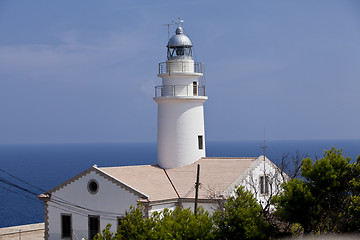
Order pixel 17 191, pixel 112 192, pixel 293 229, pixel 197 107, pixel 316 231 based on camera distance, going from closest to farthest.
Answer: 1. pixel 316 231
2. pixel 293 229
3. pixel 112 192
4. pixel 197 107
5. pixel 17 191

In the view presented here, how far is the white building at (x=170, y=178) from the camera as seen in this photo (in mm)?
30219

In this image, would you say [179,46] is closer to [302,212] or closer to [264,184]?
[264,184]

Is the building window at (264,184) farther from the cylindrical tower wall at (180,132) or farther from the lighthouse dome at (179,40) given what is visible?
the lighthouse dome at (179,40)

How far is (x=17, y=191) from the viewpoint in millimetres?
108625

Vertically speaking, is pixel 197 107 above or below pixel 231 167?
above

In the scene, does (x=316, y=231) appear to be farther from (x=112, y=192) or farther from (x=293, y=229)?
(x=112, y=192)

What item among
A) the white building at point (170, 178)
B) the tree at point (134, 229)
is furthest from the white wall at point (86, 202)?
the tree at point (134, 229)

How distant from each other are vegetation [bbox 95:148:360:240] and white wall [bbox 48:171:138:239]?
768 cm

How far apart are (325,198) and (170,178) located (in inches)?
511

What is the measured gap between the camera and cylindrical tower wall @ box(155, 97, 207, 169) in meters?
35.2

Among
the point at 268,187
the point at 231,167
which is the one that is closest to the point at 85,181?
the point at 231,167

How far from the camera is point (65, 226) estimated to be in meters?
31.4

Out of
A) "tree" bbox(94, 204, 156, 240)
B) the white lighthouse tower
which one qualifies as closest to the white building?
the white lighthouse tower

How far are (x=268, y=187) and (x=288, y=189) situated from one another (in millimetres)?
12253
